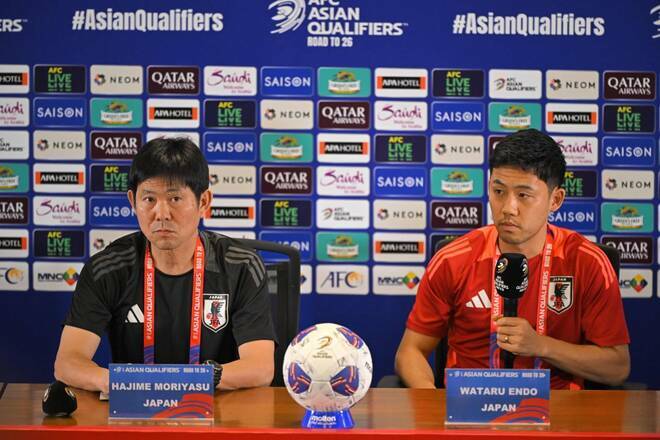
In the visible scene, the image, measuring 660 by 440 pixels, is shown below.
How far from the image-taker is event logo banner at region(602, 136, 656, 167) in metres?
3.88

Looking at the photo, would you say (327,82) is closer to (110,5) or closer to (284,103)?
(284,103)

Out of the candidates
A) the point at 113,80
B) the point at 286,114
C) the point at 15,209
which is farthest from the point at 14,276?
the point at 286,114

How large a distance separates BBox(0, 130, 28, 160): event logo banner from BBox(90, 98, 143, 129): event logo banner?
30 centimetres

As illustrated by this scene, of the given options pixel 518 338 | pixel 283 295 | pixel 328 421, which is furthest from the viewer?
pixel 283 295

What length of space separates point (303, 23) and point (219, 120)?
0.55 meters

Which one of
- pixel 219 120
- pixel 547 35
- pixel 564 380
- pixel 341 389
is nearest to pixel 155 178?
pixel 341 389

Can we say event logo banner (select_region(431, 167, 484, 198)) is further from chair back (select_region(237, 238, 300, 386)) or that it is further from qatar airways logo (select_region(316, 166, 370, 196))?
chair back (select_region(237, 238, 300, 386))

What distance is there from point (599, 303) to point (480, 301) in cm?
32

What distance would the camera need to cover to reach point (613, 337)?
2.43 m

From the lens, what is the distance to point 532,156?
240 centimetres

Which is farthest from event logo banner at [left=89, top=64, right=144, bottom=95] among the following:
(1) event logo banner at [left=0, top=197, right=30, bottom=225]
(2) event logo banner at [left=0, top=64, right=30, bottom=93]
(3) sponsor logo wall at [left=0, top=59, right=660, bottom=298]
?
(1) event logo banner at [left=0, top=197, right=30, bottom=225]

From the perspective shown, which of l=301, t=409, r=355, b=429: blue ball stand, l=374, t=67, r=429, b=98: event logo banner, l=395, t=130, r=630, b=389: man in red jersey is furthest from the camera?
l=374, t=67, r=429, b=98: event logo banner

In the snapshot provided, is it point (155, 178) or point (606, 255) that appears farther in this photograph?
point (606, 255)

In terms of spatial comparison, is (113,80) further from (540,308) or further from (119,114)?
(540,308)
